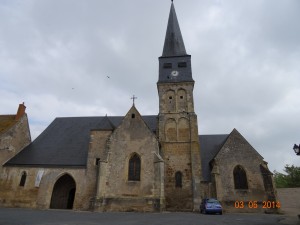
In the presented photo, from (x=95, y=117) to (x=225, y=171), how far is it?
Answer: 15.7 m

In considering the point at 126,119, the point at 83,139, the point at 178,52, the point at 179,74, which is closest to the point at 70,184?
the point at 83,139

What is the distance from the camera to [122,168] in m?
19.4

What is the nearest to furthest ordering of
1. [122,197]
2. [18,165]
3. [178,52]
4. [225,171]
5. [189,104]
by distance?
[122,197] → [225,171] → [18,165] → [189,104] → [178,52]

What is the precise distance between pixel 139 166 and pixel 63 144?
9501mm

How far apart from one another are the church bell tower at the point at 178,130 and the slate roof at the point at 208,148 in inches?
64.7

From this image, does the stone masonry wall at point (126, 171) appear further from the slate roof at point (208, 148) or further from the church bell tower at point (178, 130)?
the slate roof at point (208, 148)

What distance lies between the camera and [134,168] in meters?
19.6

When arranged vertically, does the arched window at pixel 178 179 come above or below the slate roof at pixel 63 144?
below

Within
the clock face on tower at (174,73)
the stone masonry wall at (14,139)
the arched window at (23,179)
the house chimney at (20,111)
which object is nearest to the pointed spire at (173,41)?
the clock face on tower at (174,73)

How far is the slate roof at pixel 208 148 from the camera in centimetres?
2209

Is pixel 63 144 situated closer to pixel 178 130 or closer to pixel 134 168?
pixel 134 168

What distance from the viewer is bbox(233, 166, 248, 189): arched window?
2044 cm

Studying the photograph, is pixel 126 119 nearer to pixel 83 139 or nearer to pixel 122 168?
pixel 122 168
